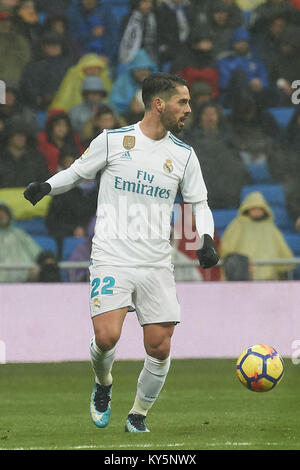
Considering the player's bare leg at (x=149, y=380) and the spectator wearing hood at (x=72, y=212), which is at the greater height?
the spectator wearing hood at (x=72, y=212)

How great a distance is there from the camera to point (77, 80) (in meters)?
13.1

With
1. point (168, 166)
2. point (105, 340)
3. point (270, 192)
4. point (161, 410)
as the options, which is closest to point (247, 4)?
point (270, 192)

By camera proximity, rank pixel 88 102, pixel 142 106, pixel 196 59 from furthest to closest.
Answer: pixel 196 59, pixel 88 102, pixel 142 106

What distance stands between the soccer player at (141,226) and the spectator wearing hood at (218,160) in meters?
4.99

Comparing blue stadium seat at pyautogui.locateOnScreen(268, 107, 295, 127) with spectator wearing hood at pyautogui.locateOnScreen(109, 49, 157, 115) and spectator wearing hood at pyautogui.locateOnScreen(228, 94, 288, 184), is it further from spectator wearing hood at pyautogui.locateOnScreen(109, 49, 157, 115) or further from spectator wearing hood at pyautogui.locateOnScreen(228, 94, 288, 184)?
spectator wearing hood at pyautogui.locateOnScreen(109, 49, 157, 115)

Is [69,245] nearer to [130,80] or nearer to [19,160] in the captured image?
[19,160]

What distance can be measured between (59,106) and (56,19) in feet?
4.70

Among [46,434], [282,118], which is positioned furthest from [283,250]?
[46,434]

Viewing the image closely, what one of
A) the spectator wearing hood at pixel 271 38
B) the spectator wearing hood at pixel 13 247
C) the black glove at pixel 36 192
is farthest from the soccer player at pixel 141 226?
the spectator wearing hood at pixel 271 38

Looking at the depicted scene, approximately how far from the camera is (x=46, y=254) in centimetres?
1113

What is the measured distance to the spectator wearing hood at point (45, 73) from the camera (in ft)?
41.8

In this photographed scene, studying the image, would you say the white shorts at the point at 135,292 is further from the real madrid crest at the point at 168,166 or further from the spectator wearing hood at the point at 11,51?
the spectator wearing hood at the point at 11,51

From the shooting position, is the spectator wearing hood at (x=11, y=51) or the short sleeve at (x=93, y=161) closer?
the short sleeve at (x=93, y=161)

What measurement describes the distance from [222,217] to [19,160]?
2234 millimetres
